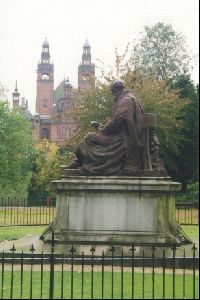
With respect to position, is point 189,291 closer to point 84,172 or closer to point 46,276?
point 46,276

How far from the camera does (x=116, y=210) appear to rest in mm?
12391

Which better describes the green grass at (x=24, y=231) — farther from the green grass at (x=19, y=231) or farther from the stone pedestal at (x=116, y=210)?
the stone pedestal at (x=116, y=210)

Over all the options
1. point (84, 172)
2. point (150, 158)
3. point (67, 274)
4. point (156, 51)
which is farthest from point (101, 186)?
point (156, 51)

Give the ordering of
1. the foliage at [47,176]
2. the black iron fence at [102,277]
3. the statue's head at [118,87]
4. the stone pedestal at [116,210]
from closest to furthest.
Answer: the black iron fence at [102,277]
the stone pedestal at [116,210]
the statue's head at [118,87]
the foliage at [47,176]

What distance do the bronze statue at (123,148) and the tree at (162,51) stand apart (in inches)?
1377

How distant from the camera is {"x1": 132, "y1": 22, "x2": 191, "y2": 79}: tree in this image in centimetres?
4759

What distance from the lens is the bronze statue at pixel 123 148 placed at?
12727 mm

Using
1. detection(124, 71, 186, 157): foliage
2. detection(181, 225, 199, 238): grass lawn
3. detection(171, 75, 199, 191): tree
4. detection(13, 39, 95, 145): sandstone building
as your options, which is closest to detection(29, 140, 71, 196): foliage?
detection(124, 71, 186, 157): foliage

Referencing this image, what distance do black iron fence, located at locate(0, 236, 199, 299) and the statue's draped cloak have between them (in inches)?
71.9

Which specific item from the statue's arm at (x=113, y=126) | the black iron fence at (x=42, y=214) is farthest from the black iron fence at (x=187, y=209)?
the statue's arm at (x=113, y=126)

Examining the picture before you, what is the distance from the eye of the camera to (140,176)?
1252 centimetres

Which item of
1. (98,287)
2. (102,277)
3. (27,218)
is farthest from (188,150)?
(102,277)

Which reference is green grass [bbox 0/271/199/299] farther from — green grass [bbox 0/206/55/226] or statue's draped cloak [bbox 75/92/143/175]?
green grass [bbox 0/206/55/226]

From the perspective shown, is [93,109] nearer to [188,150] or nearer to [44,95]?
[188,150]
